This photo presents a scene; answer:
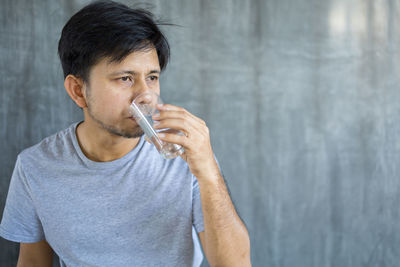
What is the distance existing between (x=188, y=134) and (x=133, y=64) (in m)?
0.32

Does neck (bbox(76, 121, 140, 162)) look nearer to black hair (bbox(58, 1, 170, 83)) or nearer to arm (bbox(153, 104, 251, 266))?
black hair (bbox(58, 1, 170, 83))

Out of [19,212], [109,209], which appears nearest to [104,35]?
[109,209]

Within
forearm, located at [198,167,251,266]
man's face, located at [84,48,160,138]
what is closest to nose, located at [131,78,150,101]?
man's face, located at [84,48,160,138]

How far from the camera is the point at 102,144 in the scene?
3.95 feet

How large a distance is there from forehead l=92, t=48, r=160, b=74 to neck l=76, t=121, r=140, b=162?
22cm

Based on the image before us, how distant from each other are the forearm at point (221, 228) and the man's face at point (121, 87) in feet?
0.97

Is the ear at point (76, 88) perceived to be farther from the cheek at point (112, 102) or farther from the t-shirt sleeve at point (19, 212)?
the t-shirt sleeve at point (19, 212)

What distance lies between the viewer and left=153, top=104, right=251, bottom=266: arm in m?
0.95

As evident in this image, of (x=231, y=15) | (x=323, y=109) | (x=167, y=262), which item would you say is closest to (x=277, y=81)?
(x=323, y=109)

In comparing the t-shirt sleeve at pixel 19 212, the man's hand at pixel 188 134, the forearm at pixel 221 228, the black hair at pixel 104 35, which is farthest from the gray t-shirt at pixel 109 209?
the black hair at pixel 104 35

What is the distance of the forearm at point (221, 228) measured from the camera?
1.02 m

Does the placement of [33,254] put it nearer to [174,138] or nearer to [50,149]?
[50,149]

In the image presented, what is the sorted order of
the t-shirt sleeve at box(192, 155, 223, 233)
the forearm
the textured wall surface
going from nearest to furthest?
1. the forearm
2. the t-shirt sleeve at box(192, 155, 223, 233)
3. the textured wall surface

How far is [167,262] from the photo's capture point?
3.75 feet
